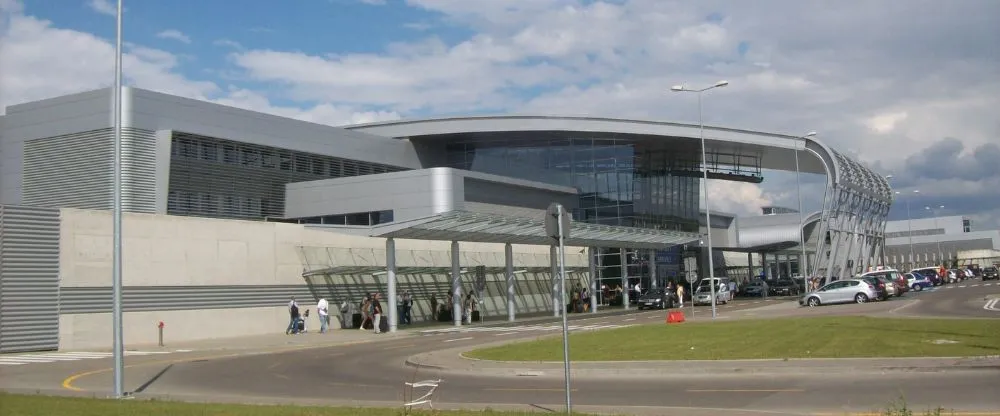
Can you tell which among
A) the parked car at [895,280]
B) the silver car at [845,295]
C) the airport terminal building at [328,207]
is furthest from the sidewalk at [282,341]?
the parked car at [895,280]

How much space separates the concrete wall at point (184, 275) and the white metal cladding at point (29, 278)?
0.43 m

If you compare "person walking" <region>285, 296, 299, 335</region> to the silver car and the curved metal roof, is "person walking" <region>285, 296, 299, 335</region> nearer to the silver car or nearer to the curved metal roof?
the silver car

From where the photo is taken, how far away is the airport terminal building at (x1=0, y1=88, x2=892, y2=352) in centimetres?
3516

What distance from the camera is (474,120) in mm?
68438

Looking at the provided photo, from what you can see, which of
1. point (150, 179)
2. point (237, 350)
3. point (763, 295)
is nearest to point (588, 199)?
point (763, 295)

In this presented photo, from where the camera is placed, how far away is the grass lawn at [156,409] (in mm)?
12250

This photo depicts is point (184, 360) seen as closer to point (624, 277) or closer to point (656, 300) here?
point (656, 300)

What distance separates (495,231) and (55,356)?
21.7 m

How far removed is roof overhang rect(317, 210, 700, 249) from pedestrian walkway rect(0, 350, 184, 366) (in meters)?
12.1

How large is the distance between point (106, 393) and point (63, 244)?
18.8 metres

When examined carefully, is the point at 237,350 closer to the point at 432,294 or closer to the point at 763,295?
the point at 432,294

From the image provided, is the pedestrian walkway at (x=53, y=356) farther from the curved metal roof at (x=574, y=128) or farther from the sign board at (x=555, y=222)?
the curved metal roof at (x=574, y=128)

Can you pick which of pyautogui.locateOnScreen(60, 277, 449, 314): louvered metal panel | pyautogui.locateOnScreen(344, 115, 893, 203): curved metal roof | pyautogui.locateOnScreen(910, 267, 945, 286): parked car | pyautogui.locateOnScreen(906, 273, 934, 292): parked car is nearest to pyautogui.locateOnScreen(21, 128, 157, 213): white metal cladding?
pyautogui.locateOnScreen(60, 277, 449, 314): louvered metal panel

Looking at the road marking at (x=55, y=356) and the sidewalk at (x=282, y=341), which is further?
the sidewalk at (x=282, y=341)
